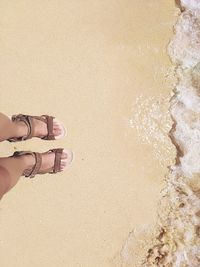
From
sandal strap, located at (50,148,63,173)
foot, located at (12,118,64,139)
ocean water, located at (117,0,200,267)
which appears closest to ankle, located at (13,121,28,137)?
foot, located at (12,118,64,139)

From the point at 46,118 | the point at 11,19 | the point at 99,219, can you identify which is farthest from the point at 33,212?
the point at 11,19

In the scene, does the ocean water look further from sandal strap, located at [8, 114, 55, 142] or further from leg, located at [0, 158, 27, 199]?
leg, located at [0, 158, 27, 199]

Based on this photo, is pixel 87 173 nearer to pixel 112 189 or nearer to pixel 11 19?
pixel 112 189

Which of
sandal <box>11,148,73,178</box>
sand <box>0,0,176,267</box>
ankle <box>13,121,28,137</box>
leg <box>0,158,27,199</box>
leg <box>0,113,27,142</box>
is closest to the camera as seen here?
leg <box>0,158,27,199</box>

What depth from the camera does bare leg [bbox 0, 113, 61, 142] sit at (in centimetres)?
280

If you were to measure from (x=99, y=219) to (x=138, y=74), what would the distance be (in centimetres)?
108

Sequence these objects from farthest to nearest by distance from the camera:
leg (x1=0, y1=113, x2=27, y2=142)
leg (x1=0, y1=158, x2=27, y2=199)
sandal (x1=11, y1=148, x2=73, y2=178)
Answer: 1. sandal (x1=11, y1=148, x2=73, y2=178)
2. leg (x1=0, y1=113, x2=27, y2=142)
3. leg (x1=0, y1=158, x2=27, y2=199)

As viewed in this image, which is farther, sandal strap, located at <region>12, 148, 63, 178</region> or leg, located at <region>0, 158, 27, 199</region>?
sandal strap, located at <region>12, 148, 63, 178</region>

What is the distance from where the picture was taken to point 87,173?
3246 mm

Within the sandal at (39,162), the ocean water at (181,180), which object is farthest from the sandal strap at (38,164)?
the ocean water at (181,180)

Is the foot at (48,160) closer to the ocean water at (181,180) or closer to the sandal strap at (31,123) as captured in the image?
the sandal strap at (31,123)

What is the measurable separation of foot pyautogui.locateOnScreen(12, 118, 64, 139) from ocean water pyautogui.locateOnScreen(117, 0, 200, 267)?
71cm

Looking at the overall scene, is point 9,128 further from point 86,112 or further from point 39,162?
point 86,112

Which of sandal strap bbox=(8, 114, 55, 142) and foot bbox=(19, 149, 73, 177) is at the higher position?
sandal strap bbox=(8, 114, 55, 142)
